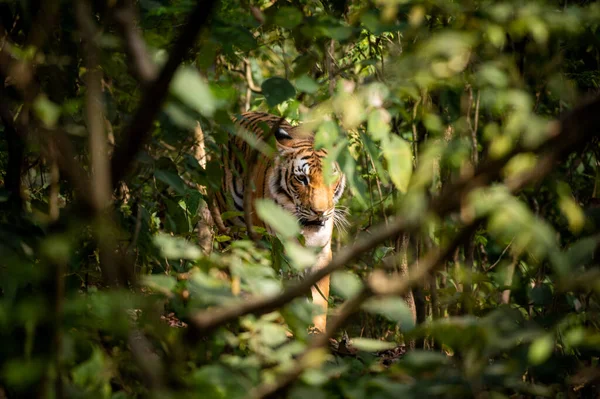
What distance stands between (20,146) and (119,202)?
1.36ft

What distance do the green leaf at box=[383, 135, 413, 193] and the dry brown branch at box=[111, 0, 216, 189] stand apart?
51cm

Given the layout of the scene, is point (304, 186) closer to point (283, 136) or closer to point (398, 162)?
point (283, 136)

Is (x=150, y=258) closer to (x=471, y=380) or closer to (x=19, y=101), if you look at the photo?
(x=19, y=101)

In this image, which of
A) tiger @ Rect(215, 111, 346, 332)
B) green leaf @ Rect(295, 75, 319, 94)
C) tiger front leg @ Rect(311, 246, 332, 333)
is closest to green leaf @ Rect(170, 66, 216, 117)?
green leaf @ Rect(295, 75, 319, 94)

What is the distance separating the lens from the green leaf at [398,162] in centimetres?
145

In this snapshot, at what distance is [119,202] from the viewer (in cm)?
238

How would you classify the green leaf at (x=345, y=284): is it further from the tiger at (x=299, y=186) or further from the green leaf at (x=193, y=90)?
the tiger at (x=299, y=186)

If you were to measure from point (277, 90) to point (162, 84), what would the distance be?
0.61 meters

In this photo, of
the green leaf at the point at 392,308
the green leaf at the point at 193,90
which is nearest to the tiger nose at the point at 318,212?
the green leaf at the point at 392,308

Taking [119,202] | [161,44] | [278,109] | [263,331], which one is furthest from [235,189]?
[263,331]

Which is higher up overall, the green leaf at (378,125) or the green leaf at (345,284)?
the green leaf at (378,125)

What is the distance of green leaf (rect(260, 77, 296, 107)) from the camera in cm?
170

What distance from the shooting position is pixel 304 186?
588 centimetres

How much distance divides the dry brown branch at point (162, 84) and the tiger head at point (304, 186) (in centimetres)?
438
